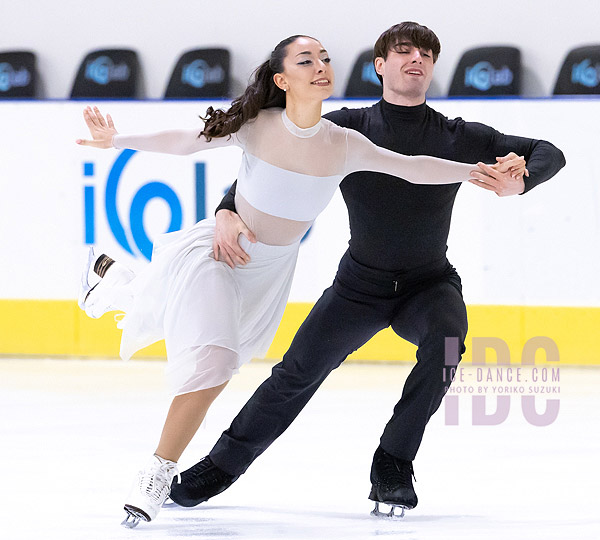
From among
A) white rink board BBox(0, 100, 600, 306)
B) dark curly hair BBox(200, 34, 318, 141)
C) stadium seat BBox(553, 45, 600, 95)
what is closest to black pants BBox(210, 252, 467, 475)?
dark curly hair BBox(200, 34, 318, 141)

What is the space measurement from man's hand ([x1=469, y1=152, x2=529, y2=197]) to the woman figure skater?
2cm

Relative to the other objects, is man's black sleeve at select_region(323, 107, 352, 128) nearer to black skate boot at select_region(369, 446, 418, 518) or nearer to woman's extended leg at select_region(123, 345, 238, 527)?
woman's extended leg at select_region(123, 345, 238, 527)

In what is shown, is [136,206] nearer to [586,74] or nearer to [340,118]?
[586,74]

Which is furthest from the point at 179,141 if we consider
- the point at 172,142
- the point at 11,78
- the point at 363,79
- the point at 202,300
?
the point at 11,78

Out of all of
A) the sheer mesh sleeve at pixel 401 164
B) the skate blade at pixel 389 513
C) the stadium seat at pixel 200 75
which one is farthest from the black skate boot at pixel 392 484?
the stadium seat at pixel 200 75

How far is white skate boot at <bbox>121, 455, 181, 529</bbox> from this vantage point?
9.20ft

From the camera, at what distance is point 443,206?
3248mm

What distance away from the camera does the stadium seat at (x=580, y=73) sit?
6613mm

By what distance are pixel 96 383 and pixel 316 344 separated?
2798 mm

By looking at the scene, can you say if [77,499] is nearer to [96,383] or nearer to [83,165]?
[96,383]

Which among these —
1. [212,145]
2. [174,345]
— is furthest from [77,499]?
[212,145]

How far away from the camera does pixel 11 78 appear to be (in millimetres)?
7680

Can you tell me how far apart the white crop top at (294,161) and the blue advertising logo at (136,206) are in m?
3.29

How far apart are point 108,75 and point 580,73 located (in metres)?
3.21
